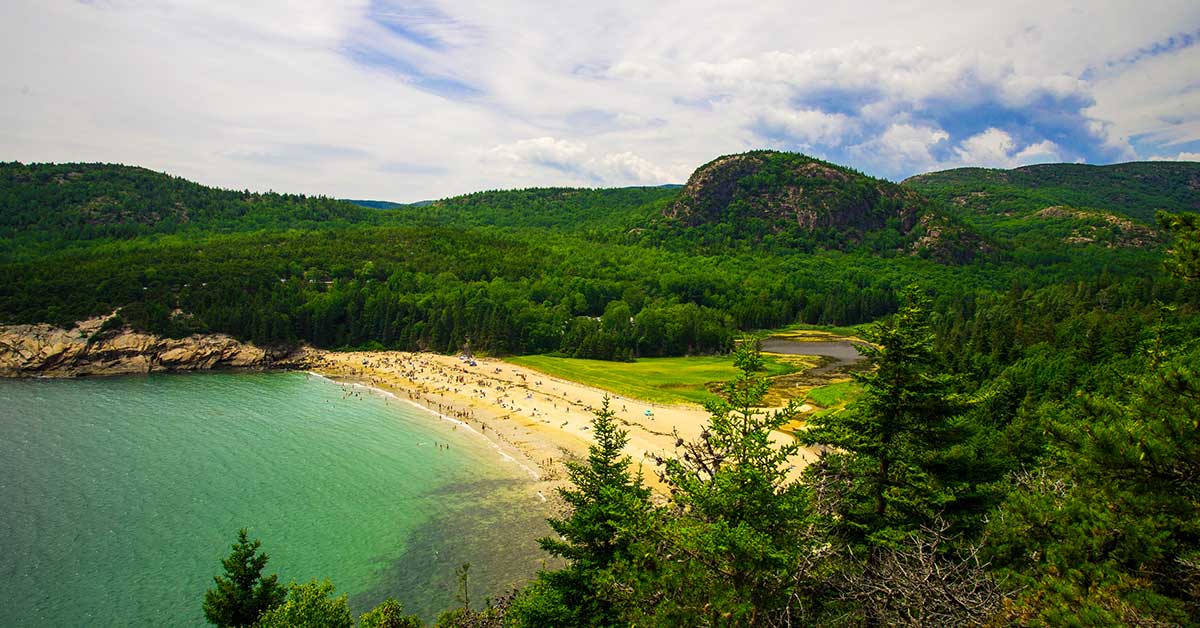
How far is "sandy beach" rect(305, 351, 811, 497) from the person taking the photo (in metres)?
47.5

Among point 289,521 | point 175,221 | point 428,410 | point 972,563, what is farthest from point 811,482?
point 175,221

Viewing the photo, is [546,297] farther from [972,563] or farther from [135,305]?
[972,563]

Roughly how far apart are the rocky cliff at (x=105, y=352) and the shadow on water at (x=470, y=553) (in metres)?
66.0

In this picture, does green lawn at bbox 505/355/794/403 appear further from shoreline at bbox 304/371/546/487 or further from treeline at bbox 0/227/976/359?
shoreline at bbox 304/371/546/487

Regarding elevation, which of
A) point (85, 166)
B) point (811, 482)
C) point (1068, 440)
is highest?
point (85, 166)

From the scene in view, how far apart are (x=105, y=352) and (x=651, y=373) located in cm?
7574

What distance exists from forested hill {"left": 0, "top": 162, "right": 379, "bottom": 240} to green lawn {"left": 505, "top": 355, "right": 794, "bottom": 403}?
435ft

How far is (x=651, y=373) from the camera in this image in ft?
266

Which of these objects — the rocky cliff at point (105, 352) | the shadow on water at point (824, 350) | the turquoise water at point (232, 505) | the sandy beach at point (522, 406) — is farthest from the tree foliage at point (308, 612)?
the rocky cliff at point (105, 352)

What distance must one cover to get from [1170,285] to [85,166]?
271081mm

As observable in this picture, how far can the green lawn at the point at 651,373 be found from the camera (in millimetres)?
67375

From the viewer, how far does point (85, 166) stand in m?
184

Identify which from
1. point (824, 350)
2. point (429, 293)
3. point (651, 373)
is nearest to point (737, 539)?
point (651, 373)

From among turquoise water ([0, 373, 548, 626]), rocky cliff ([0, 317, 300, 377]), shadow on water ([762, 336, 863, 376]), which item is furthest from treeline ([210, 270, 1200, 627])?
rocky cliff ([0, 317, 300, 377])
